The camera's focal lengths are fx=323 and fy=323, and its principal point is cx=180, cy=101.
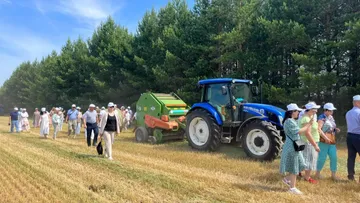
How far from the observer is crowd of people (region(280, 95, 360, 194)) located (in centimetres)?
583

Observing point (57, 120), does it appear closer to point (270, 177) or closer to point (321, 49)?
point (270, 177)

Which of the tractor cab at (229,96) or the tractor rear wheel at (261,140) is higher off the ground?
the tractor cab at (229,96)

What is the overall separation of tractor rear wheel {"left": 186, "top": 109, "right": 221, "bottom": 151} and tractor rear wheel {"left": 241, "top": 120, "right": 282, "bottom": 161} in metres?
1.16

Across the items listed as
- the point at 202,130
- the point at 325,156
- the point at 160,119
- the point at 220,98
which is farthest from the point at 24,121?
the point at 325,156

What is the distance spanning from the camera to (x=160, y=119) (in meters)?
12.8

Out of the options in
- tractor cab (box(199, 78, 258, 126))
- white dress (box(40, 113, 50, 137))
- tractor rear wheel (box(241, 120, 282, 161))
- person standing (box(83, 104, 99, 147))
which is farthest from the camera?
white dress (box(40, 113, 50, 137))

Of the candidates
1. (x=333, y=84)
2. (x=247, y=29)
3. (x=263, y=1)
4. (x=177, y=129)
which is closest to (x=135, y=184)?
(x=177, y=129)

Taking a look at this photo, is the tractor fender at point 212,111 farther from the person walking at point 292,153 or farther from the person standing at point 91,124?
the person walking at point 292,153

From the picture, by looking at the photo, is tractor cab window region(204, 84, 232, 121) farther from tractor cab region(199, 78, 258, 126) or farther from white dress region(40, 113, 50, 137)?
white dress region(40, 113, 50, 137)

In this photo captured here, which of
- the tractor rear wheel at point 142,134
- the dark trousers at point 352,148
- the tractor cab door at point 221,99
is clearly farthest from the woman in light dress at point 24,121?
the dark trousers at point 352,148

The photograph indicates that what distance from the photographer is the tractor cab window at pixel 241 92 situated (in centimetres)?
1008

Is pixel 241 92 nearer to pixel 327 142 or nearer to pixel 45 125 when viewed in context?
pixel 327 142

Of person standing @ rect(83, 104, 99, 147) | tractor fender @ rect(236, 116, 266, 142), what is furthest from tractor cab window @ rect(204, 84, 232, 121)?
person standing @ rect(83, 104, 99, 147)

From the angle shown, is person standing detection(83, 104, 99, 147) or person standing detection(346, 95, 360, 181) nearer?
person standing detection(346, 95, 360, 181)
